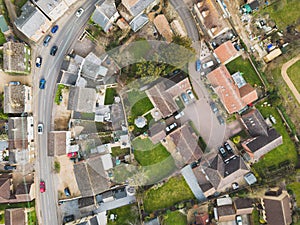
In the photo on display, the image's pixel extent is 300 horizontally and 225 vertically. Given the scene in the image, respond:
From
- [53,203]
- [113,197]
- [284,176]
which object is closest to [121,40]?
[113,197]

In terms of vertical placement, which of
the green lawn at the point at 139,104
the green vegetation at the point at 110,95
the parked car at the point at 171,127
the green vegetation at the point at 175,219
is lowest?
the green vegetation at the point at 175,219

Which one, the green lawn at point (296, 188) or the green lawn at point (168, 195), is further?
the green lawn at point (168, 195)

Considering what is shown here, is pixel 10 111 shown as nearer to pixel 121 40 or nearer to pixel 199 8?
pixel 121 40

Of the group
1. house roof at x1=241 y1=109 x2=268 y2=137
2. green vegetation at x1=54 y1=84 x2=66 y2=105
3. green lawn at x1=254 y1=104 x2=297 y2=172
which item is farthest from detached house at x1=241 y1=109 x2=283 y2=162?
green vegetation at x1=54 y1=84 x2=66 y2=105

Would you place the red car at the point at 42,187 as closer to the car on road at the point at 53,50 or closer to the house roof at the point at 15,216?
the house roof at the point at 15,216

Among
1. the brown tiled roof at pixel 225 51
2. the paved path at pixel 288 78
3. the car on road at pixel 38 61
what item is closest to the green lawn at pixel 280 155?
the paved path at pixel 288 78
